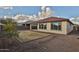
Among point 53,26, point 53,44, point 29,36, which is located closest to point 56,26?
point 53,26

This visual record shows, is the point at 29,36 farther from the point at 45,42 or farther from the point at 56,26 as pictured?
the point at 56,26

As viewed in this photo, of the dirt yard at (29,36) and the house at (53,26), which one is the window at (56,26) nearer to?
the house at (53,26)

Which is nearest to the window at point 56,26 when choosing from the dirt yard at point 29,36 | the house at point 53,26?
the house at point 53,26

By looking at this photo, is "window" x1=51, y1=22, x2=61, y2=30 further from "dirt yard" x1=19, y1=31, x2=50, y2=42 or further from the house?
"dirt yard" x1=19, y1=31, x2=50, y2=42

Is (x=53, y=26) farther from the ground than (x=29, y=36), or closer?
farther from the ground

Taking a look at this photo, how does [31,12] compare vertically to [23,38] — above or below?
above
